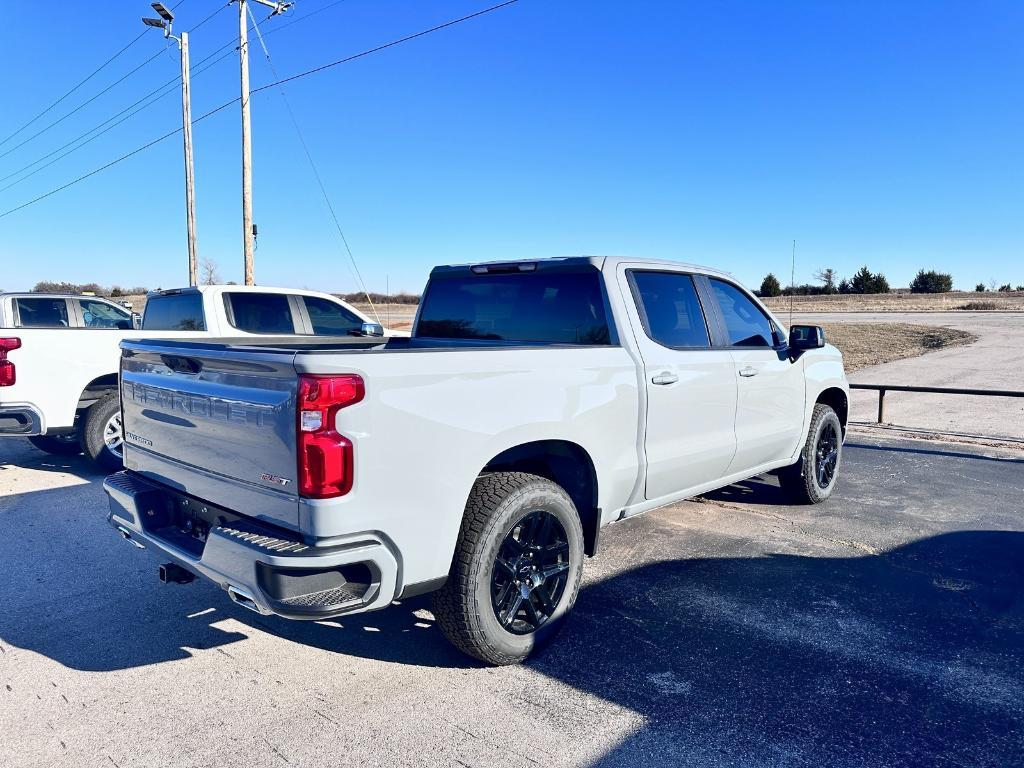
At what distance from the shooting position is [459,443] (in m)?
2.93

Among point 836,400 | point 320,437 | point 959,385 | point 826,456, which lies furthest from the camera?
point 959,385

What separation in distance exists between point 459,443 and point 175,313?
651cm

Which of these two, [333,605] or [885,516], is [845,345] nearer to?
A: [885,516]

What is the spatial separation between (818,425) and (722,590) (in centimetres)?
221

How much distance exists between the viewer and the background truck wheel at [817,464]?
5766mm

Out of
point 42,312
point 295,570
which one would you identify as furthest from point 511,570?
point 42,312

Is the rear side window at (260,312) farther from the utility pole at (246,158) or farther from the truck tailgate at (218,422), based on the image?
the utility pole at (246,158)

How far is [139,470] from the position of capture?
11.8 ft

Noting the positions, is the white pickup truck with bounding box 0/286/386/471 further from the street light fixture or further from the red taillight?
the street light fixture

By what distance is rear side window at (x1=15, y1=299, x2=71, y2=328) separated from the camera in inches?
329

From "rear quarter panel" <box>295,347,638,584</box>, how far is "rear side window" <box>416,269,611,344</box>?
541 millimetres

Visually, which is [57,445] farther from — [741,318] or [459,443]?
[741,318]

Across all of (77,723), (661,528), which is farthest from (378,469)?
(661,528)

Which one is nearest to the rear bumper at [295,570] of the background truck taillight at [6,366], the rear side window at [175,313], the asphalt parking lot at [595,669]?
the asphalt parking lot at [595,669]
